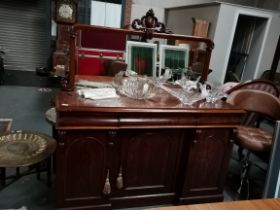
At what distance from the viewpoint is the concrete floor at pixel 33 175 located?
6.19 ft

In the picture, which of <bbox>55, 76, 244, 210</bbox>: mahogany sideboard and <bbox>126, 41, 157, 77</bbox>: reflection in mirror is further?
<bbox>126, 41, 157, 77</bbox>: reflection in mirror

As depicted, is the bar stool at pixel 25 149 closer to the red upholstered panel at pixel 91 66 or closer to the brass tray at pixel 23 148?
the brass tray at pixel 23 148

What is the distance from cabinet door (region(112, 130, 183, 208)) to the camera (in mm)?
1699

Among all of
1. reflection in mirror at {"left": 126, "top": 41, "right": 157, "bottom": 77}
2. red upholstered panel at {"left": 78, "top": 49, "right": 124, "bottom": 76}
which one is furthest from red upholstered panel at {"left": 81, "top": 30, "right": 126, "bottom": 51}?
reflection in mirror at {"left": 126, "top": 41, "right": 157, "bottom": 77}

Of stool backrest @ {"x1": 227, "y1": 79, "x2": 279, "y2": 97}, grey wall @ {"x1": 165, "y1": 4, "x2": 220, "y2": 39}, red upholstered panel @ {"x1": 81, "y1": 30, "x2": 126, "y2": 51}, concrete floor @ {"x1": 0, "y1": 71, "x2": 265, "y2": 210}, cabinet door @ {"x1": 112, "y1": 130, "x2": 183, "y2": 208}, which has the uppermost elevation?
grey wall @ {"x1": 165, "y1": 4, "x2": 220, "y2": 39}

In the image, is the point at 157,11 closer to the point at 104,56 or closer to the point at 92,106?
the point at 104,56

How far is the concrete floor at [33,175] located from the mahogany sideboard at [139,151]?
14.2 inches

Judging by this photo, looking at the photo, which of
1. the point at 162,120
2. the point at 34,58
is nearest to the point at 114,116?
the point at 162,120

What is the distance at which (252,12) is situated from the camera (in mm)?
4941

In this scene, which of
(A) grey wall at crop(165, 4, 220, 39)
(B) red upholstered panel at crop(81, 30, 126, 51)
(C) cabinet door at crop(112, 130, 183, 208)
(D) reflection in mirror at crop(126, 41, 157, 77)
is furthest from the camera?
(A) grey wall at crop(165, 4, 220, 39)

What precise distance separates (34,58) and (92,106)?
520 centimetres

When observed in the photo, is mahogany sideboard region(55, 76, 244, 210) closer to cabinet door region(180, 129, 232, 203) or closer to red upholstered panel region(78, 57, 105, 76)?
cabinet door region(180, 129, 232, 203)

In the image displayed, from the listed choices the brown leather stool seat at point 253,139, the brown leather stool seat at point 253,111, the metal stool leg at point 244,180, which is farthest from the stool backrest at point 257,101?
the metal stool leg at point 244,180

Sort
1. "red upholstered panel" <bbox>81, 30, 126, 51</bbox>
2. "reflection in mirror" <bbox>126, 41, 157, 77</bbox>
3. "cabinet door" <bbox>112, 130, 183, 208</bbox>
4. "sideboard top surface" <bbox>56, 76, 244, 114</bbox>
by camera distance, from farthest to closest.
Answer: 1. "red upholstered panel" <bbox>81, 30, 126, 51</bbox>
2. "reflection in mirror" <bbox>126, 41, 157, 77</bbox>
3. "cabinet door" <bbox>112, 130, 183, 208</bbox>
4. "sideboard top surface" <bbox>56, 76, 244, 114</bbox>
